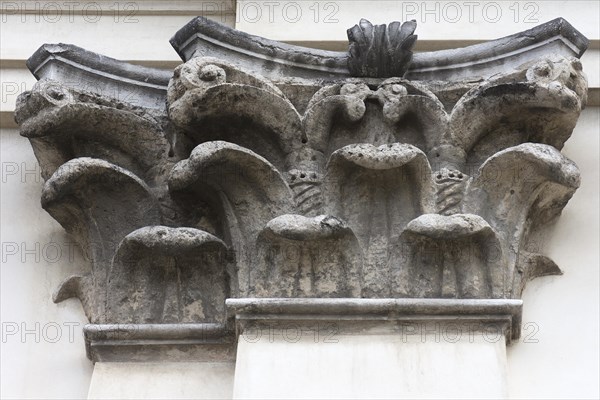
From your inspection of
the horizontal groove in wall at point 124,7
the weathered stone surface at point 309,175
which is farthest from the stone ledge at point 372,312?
the horizontal groove in wall at point 124,7

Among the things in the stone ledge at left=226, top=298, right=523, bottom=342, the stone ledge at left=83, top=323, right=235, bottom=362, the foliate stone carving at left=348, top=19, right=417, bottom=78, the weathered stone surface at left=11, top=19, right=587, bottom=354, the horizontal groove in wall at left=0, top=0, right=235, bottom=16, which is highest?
A: the horizontal groove in wall at left=0, top=0, right=235, bottom=16

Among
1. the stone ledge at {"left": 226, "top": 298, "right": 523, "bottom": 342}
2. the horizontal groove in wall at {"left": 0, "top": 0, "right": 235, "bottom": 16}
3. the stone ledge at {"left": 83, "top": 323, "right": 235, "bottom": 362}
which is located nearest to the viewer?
the stone ledge at {"left": 226, "top": 298, "right": 523, "bottom": 342}

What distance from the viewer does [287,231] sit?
13.8 feet

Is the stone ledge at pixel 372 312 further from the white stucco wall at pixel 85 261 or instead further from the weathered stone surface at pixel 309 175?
the white stucco wall at pixel 85 261

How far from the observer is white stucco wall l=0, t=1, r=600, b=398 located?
4.33 metres

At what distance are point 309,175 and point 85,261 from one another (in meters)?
0.71

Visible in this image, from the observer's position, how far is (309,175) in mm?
4375

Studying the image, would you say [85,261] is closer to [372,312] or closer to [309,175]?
[309,175]

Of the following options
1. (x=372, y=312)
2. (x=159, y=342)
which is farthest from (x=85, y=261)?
(x=372, y=312)

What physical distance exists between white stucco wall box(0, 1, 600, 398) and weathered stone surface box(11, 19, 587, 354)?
9cm

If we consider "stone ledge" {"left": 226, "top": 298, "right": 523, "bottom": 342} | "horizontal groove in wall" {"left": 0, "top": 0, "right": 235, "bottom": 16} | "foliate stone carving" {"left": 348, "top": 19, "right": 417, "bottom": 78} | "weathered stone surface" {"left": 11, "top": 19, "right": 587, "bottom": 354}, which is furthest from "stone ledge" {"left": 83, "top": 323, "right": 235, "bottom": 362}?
"horizontal groove in wall" {"left": 0, "top": 0, "right": 235, "bottom": 16}

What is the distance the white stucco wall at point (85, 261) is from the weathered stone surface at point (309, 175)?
0.09 metres

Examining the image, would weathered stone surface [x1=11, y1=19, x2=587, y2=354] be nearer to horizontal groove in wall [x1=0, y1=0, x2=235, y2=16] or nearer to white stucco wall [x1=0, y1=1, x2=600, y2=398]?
white stucco wall [x1=0, y1=1, x2=600, y2=398]

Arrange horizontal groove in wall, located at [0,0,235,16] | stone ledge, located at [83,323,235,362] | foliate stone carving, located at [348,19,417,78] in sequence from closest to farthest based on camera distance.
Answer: stone ledge, located at [83,323,235,362], foliate stone carving, located at [348,19,417,78], horizontal groove in wall, located at [0,0,235,16]
